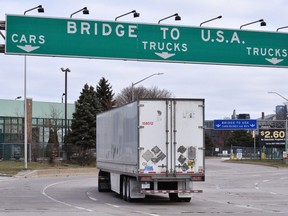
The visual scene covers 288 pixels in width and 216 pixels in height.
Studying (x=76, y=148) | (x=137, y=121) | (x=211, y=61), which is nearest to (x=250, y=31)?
(x=211, y=61)

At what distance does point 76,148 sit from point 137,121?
41.0 m

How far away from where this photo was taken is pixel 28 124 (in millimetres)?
74188

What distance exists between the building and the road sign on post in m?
44.6

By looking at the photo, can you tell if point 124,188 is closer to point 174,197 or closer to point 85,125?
point 174,197

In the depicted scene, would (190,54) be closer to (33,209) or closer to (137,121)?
(137,121)

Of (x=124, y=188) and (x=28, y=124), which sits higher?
(x=28, y=124)

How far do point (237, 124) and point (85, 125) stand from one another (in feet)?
121

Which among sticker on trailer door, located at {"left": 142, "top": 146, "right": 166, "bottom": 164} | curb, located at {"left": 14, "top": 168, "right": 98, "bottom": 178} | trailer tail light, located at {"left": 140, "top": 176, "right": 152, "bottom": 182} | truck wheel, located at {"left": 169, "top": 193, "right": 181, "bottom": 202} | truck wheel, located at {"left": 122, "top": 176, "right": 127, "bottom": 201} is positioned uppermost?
sticker on trailer door, located at {"left": 142, "top": 146, "right": 166, "bottom": 164}

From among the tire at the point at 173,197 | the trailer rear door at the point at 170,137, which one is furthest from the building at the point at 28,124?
the trailer rear door at the point at 170,137

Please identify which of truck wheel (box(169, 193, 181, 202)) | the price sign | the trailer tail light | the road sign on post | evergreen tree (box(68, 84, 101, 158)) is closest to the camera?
the road sign on post

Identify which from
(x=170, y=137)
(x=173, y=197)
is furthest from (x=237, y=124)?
(x=170, y=137)

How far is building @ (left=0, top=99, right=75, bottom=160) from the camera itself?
6456 cm

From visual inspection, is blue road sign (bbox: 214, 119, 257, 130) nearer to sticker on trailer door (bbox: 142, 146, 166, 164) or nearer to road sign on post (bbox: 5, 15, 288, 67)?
road sign on post (bbox: 5, 15, 288, 67)

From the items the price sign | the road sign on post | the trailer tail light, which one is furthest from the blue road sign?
the trailer tail light
